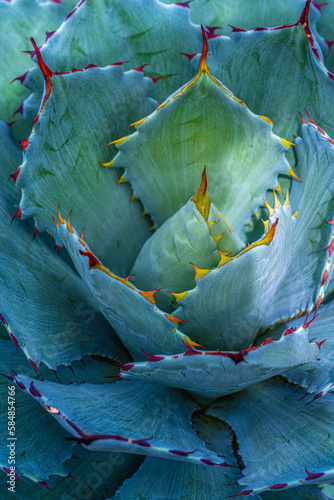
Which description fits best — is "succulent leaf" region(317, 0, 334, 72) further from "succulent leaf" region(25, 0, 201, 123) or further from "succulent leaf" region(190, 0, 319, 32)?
"succulent leaf" region(25, 0, 201, 123)

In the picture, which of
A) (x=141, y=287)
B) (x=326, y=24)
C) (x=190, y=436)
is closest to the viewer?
(x=190, y=436)

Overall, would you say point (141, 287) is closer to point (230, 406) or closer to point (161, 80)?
point (230, 406)

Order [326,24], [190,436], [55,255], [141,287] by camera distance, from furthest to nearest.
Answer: [326,24], [55,255], [141,287], [190,436]

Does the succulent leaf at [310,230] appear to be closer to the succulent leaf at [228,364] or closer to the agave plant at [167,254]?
the agave plant at [167,254]

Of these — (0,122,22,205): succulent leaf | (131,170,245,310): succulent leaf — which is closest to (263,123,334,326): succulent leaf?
(131,170,245,310): succulent leaf

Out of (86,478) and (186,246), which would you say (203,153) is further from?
(86,478)

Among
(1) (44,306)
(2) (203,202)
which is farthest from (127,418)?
(2) (203,202)

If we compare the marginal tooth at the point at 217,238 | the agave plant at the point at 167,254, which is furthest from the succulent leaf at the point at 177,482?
the marginal tooth at the point at 217,238

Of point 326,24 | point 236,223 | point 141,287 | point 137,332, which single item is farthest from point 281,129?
point 137,332
